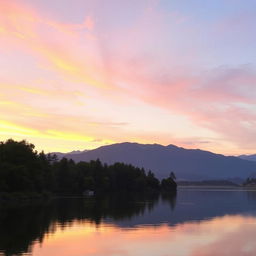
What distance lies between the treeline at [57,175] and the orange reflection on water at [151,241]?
51038mm

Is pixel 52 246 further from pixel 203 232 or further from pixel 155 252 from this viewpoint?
pixel 203 232

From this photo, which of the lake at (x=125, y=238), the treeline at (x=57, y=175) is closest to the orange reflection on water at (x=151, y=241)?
the lake at (x=125, y=238)

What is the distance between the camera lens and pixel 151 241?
3406 centimetres

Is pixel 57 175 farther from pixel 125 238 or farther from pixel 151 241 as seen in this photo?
pixel 151 241

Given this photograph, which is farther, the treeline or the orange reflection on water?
the treeline

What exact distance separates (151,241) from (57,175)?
116622 millimetres

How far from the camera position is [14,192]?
90.6 m

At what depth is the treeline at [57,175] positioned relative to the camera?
95.1m

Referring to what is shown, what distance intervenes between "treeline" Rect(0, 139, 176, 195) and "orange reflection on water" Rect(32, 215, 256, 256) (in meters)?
51.0

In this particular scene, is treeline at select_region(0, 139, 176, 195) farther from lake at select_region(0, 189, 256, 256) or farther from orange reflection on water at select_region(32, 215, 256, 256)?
orange reflection on water at select_region(32, 215, 256, 256)

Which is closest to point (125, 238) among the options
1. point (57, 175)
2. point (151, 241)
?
point (151, 241)

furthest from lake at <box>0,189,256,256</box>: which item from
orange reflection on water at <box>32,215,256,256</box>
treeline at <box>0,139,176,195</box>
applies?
treeline at <box>0,139,176,195</box>

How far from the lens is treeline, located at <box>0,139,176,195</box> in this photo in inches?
3743

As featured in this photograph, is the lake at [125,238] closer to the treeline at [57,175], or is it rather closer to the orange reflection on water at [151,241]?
the orange reflection on water at [151,241]
